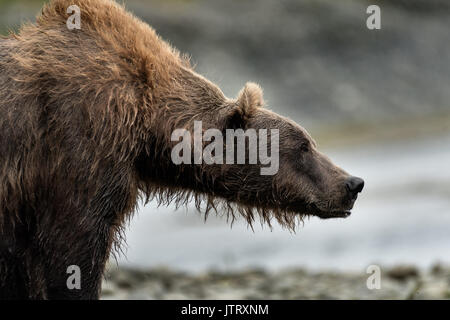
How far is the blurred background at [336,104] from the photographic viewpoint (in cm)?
1917

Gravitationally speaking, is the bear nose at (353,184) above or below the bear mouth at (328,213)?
above

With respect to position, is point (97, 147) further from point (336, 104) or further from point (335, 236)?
point (336, 104)

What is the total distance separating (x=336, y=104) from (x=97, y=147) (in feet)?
85.4

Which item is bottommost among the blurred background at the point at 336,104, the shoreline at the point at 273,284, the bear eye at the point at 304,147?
the shoreline at the point at 273,284

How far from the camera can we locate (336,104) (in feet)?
109

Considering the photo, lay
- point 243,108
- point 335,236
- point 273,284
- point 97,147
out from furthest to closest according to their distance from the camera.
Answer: point 335,236
point 273,284
point 243,108
point 97,147

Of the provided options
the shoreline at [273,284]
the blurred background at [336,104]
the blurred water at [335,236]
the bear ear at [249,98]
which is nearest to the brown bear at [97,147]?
the bear ear at [249,98]

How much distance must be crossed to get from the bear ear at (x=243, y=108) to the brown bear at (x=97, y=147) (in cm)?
1

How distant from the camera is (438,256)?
16.8m

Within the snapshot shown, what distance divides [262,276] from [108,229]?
24.4 ft

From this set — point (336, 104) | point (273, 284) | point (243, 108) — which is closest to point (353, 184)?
point (243, 108)

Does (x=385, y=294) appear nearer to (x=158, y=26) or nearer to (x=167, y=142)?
(x=167, y=142)

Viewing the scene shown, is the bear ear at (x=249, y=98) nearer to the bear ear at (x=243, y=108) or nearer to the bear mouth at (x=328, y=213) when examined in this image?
the bear ear at (x=243, y=108)

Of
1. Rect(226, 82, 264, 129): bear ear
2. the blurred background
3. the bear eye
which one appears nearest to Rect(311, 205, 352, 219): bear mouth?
the bear eye
